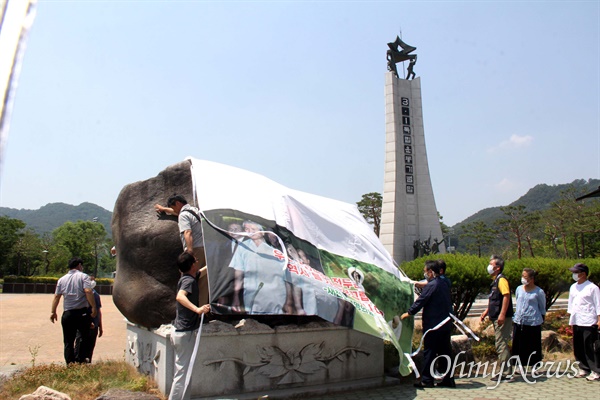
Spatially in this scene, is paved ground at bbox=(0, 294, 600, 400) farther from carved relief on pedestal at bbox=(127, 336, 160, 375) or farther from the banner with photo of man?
carved relief on pedestal at bbox=(127, 336, 160, 375)

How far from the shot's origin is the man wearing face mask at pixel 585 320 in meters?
6.79

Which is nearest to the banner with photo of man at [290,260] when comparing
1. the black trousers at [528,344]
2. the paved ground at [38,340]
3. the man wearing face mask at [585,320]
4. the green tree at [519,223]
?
the black trousers at [528,344]

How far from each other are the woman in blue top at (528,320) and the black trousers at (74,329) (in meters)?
5.78

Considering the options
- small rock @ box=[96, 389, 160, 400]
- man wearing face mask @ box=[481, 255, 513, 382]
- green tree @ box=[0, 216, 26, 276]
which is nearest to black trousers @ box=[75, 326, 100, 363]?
small rock @ box=[96, 389, 160, 400]

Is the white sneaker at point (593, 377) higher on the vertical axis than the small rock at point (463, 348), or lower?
lower

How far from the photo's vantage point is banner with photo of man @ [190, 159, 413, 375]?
5.09 meters

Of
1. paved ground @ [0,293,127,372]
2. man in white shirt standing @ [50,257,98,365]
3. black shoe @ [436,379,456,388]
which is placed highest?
man in white shirt standing @ [50,257,98,365]

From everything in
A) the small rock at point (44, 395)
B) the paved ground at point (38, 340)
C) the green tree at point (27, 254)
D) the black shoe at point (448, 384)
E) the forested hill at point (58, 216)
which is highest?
the forested hill at point (58, 216)

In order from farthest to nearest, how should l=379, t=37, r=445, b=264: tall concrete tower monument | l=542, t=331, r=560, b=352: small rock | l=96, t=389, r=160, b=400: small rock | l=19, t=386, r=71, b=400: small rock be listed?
l=379, t=37, r=445, b=264: tall concrete tower monument → l=542, t=331, r=560, b=352: small rock → l=96, t=389, r=160, b=400: small rock → l=19, t=386, r=71, b=400: small rock

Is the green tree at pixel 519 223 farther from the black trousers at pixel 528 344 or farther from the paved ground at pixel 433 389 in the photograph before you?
the paved ground at pixel 433 389

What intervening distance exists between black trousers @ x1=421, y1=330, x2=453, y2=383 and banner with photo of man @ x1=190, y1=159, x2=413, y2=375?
276 millimetres

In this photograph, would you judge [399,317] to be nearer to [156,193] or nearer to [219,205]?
[219,205]

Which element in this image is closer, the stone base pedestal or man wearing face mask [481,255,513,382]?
the stone base pedestal

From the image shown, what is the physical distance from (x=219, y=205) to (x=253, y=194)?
58cm
